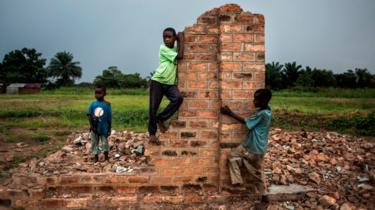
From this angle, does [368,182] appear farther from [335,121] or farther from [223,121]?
[335,121]

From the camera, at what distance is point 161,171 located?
13.1 feet

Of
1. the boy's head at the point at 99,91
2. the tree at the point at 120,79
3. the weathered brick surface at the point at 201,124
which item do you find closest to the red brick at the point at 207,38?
the weathered brick surface at the point at 201,124

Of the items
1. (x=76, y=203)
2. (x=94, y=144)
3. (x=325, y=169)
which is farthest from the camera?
(x=94, y=144)

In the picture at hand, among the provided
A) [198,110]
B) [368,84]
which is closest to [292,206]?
[198,110]

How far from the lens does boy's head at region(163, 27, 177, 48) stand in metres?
3.81

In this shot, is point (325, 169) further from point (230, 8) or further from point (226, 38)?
point (230, 8)

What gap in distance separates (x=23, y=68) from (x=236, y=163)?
56121mm

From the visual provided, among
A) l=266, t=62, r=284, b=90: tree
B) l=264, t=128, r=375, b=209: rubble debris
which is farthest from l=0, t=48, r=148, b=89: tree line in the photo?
l=264, t=128, r=375, b=209: rubble debris

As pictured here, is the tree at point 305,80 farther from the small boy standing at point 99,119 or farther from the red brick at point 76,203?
the red brick at point 76,203

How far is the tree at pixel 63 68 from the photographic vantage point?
56.4m

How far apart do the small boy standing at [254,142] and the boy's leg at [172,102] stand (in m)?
0.53

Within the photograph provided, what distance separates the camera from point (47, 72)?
55.1 m

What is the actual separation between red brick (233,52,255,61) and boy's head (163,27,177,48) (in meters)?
0.74

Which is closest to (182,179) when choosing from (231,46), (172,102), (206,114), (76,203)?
(206,114)
